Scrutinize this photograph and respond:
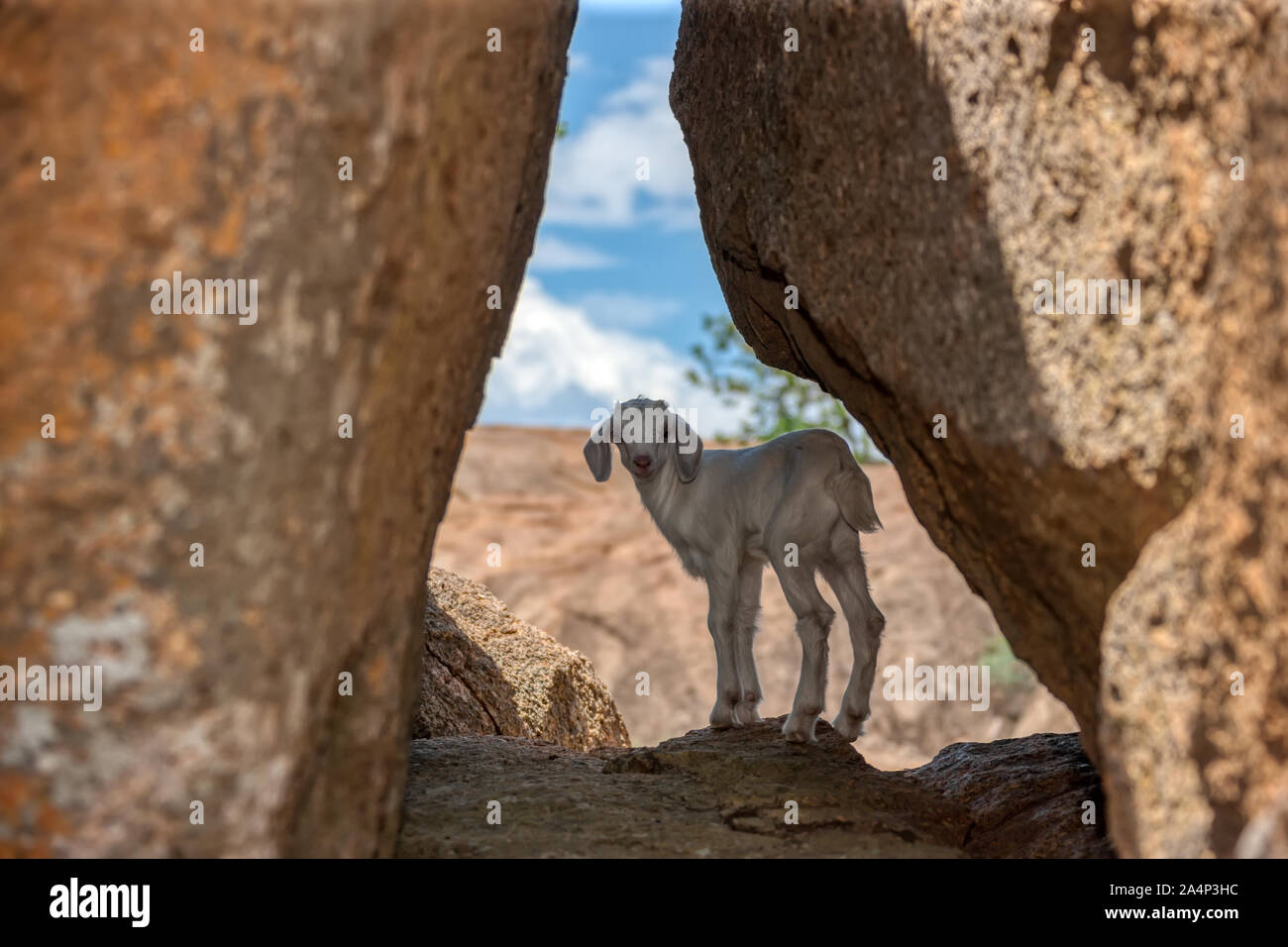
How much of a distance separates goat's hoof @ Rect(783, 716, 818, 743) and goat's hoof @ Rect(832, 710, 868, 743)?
207mm

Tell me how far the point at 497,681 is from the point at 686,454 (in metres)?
2.50

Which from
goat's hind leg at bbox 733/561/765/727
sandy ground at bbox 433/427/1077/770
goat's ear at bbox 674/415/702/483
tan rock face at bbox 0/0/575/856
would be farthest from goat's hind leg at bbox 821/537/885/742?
sandy ground at bbox 433/427/1077/770

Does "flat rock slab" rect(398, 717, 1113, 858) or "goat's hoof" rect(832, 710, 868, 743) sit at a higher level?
"goat's hoof" rect(832, 710, 868, 743)

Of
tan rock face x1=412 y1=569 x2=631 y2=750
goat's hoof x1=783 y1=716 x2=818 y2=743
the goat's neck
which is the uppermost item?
the goat's neck

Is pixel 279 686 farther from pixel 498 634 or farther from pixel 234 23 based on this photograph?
pixel 498 634

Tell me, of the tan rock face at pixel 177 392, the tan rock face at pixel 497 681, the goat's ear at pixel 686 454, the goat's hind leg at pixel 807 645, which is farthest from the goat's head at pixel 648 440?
the tan rock face at pixel 177 392

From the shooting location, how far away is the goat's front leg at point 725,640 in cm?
645

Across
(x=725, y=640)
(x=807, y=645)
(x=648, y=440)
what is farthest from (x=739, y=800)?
(x=648, y=440)

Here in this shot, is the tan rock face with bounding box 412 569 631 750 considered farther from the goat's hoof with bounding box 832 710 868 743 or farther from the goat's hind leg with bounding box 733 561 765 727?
the goat's hoof with bounding box 832 710 868 743

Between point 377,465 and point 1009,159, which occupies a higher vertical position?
point 1009,159

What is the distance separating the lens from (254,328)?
10.1 feet

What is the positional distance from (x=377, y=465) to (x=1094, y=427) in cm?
225

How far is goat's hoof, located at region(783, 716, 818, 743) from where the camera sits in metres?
5.93
